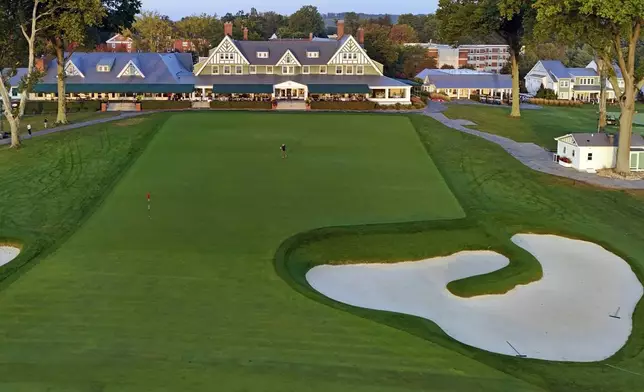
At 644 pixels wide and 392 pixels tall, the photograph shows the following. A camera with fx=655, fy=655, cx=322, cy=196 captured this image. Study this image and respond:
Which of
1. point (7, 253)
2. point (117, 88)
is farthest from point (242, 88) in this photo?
point (7, 253)

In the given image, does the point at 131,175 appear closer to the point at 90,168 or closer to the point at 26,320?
the point at 90,168

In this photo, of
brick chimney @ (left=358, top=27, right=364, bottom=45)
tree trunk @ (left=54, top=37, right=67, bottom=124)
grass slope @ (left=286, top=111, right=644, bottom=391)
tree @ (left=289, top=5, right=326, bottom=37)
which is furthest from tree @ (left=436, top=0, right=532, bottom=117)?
tree @ (left=289, top=5, right=326, bottom=37)

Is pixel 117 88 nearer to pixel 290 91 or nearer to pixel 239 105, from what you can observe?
pixel 239 105

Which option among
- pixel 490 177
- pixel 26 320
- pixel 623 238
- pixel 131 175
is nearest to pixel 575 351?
pixel 623 238

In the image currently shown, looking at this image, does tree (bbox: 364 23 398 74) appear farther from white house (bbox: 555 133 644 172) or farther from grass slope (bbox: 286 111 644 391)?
white house (bbox: 555 133 644 172)

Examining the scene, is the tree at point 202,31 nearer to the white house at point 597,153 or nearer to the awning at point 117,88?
the awning at point 117,88
